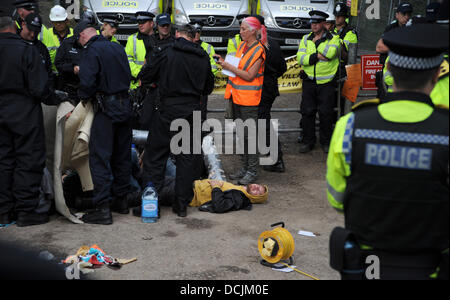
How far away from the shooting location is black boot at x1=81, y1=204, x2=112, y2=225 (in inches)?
248

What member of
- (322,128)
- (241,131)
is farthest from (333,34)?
(241,131)

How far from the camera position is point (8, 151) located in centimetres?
608

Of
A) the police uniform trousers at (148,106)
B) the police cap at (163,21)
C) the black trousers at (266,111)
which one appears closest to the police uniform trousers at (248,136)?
the black trousers at (266,111)

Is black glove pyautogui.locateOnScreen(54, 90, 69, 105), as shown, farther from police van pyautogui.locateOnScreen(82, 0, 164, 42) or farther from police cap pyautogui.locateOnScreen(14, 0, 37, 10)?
police van pyautogui.locateOnScreen(82, 0, 164, 42)

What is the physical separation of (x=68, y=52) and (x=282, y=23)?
7178 millimetres

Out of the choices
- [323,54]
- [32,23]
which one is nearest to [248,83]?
[323,54]

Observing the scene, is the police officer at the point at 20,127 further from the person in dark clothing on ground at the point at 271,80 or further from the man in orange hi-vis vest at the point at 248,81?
the person in dark clothing on ground at the point at 271,80

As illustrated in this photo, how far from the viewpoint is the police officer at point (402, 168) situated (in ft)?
9.20

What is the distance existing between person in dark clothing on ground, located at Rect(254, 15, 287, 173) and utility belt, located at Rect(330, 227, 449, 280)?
540 centimetres

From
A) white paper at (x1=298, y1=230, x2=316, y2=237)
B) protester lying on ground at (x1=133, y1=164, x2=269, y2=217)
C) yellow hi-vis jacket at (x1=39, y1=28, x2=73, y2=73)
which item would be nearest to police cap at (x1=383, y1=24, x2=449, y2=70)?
white paper at (x1=298, y1=230, x2=316, y2=237)

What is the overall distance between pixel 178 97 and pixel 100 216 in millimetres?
1589

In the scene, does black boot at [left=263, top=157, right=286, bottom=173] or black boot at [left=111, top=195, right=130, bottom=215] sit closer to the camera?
black boot at [left=111, top=195, right=130, bottom=215]

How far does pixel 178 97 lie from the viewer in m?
6.54
